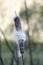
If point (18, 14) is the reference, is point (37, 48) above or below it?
below

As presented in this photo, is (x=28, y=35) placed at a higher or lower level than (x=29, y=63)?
higher

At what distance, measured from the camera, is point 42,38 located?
2.30m

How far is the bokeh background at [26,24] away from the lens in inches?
90.8

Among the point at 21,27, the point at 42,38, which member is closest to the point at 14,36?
the point at 21,27

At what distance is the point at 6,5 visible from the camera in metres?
2.35

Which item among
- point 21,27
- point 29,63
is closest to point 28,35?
point 21,27

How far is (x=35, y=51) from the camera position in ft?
7.57

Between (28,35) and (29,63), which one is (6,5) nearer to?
(28,35)

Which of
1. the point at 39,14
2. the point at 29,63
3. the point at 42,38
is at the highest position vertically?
the point at 39,14

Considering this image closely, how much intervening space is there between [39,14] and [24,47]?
0.31 meters

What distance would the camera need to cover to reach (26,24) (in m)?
2.33

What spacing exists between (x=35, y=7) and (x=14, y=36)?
1.01ft

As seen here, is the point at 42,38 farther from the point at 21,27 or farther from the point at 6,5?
the point at 6,5

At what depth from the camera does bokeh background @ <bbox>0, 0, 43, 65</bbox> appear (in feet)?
7.57
